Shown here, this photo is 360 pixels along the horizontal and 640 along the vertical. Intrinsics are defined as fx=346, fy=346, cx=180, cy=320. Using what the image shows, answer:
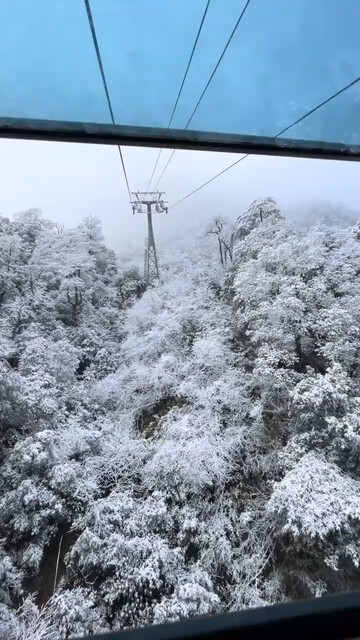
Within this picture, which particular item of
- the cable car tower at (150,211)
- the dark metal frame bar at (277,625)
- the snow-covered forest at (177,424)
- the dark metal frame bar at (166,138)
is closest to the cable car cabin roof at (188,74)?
the dark metal frame bar at (166,138)

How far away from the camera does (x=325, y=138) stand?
1.49 meters

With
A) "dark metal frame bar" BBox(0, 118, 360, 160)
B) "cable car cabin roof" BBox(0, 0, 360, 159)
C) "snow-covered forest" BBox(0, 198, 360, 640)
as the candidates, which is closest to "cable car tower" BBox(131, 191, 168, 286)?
"snow-covered forest" BBox(0, 198, 360, 640)

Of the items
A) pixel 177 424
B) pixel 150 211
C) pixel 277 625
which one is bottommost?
pixel 177 424

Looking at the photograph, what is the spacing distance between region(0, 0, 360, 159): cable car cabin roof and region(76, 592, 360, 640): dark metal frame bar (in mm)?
1415

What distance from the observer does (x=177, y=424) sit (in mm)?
2633

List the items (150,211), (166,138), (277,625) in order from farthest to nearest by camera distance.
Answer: (150,211) < (166,138) < (277,625)

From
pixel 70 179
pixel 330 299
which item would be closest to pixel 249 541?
pixel 330 299

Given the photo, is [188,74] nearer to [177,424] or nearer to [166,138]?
[166,138]

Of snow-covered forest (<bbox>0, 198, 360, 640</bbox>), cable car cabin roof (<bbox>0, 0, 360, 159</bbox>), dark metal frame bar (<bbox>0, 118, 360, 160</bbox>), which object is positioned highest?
cable car cabin roof (<bbox>0, 0, 360, 159</bbox>)

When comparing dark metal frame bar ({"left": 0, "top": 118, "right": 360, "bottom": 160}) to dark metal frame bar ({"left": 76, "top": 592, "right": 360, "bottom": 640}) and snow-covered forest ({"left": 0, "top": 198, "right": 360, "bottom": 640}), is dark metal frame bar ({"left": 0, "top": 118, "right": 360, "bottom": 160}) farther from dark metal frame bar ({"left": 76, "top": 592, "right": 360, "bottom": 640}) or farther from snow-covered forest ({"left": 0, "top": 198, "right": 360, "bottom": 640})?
snow-covered forest ({"left": 0, "top": 198, "right": 360, "bottom": 640})

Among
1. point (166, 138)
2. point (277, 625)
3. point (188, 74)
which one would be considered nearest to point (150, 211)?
point (188, 74)

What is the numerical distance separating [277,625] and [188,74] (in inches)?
69.5

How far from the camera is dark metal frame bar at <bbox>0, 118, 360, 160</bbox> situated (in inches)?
50.8

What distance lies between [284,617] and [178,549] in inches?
80.6
